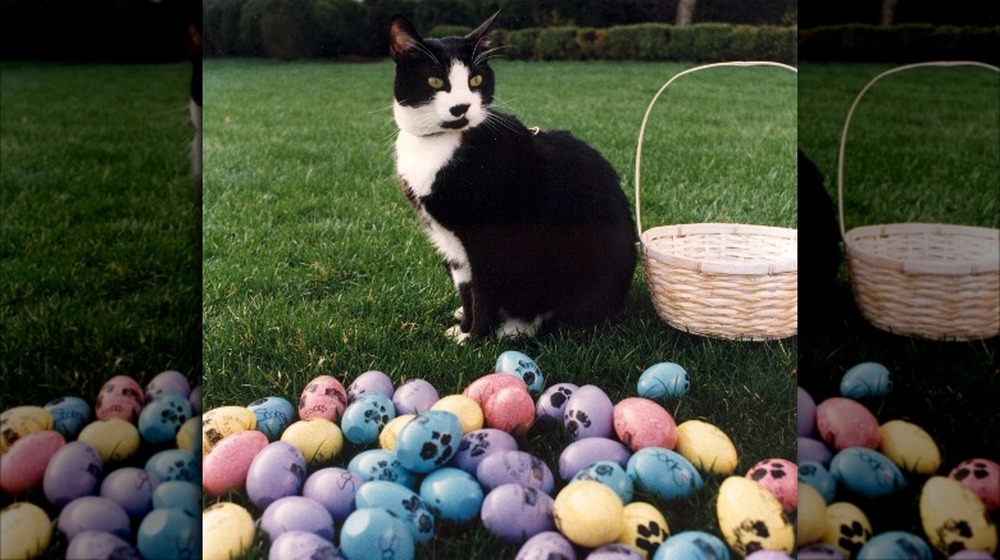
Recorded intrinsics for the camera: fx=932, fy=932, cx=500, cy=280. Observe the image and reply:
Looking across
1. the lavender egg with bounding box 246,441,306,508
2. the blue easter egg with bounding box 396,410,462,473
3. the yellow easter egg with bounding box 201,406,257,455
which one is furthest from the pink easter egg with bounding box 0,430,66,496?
the blue easter egg with bounding box 396,410,462,473

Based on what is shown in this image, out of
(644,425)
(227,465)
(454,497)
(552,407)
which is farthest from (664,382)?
(227,465)

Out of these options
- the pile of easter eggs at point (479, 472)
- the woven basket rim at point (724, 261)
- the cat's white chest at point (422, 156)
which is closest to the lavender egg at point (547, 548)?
the pile of easter eggs at point (479, 472)

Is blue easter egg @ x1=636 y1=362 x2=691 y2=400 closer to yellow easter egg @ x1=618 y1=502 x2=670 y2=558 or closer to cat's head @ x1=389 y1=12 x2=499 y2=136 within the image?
yellow easter egg @ x1=618 y1=502 x2=670 y2=558

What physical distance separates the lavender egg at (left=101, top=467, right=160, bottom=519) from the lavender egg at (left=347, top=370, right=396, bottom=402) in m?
0.38

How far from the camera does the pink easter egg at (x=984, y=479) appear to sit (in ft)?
4.72

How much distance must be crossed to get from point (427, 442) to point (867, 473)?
711mm

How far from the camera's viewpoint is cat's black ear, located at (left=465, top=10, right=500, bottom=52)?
1557mm

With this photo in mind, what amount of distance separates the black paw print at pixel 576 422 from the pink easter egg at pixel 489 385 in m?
0.10

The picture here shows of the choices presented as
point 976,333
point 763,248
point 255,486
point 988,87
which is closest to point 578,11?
point 763,248

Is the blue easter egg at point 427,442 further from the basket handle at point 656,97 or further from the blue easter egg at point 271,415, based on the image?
the basket handle at point 656,97

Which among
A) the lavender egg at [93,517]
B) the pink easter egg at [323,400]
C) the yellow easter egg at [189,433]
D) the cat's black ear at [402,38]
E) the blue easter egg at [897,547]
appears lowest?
the lavender egg at [93,517]

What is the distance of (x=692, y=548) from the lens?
1481mm

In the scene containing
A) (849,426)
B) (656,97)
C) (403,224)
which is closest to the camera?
(849,426)

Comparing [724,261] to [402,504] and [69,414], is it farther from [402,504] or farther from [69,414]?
[69,414]
